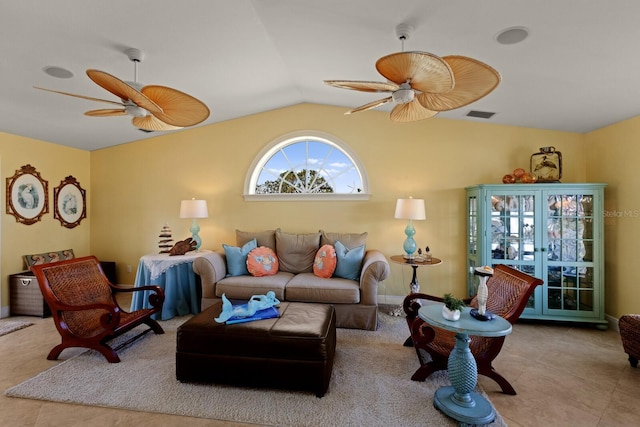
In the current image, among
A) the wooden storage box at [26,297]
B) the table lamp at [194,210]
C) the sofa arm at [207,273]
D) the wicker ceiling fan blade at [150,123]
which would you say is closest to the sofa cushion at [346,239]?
the sofa arm at [207,273]

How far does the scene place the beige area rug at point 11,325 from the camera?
327 cm

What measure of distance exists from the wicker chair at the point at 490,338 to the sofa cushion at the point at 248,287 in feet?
5.22

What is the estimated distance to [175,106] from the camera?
7.34ft

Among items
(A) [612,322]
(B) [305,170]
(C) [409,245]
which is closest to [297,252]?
(B) [305,170]

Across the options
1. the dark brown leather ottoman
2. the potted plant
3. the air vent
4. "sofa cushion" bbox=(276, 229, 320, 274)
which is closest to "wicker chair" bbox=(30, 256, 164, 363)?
the dark brown leather ottoman

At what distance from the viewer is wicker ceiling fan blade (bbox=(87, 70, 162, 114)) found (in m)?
1.80

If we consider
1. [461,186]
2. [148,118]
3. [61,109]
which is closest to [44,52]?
[148,118]

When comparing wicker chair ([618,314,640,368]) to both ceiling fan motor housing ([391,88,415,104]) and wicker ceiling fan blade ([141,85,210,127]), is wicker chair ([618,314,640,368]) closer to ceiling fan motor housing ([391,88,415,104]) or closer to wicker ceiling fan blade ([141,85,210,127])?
ceiling fan motor housing ([391,88,415,104])

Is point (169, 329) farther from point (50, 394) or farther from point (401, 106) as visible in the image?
point (401, 106)

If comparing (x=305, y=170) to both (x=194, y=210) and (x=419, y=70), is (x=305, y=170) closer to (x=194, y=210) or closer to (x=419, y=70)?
(x=194, y=210)

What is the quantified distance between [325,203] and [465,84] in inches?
109

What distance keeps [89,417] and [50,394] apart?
19.2 inches

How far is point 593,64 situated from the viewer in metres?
2.36

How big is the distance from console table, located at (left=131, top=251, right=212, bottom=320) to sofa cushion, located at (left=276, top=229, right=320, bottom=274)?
3.18 feet
